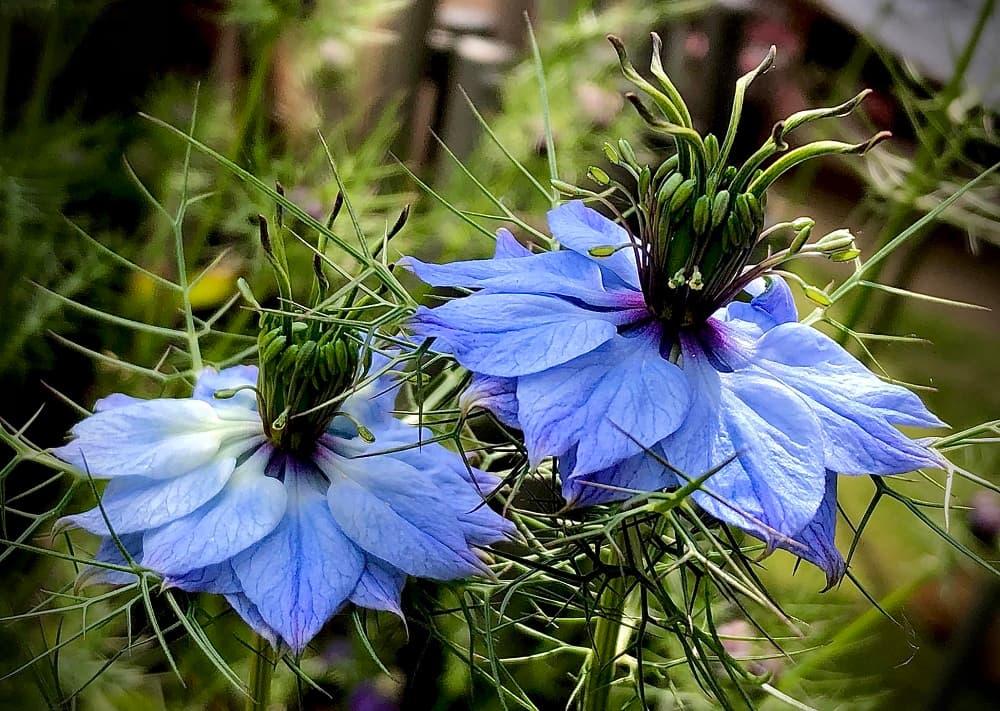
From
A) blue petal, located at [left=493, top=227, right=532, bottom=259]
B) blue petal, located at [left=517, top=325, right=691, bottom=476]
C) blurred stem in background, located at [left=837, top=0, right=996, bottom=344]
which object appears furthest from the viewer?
blurred stem in background, located at [left=837, top=0, right=996, bottom=344]

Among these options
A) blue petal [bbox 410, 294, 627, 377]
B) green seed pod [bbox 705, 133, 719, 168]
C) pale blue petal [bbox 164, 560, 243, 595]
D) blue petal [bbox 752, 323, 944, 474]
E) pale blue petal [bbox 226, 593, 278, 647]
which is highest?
green seed pod [bbox 705, 133, 719, 168]

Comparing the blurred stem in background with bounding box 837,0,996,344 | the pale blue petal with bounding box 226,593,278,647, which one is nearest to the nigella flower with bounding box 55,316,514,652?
the pale blue petal with bounding box 226,593,278,647

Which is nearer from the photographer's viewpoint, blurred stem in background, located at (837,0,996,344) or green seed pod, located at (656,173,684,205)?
green seed pod, located at (656,173,684,205)

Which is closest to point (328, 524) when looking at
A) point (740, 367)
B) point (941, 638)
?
point (740, 367)

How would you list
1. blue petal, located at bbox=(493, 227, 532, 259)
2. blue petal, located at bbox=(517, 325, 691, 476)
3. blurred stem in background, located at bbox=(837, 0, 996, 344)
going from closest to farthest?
1. blue petal, located at bbox=(517, 325, 691, 476)
2. blue petal, located at bbox=(493, 227, 532, 259)
3. blurred stem in background, located at bbox=(837, 0, 996, 344)

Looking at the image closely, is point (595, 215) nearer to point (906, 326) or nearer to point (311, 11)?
point (311, 11)

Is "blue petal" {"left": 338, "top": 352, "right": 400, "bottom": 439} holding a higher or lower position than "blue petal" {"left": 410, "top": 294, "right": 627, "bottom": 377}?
lower

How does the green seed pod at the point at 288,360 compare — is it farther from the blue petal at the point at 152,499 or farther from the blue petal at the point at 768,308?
the blue petal at the point at 768,308

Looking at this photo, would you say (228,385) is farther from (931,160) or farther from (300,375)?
(931,160)

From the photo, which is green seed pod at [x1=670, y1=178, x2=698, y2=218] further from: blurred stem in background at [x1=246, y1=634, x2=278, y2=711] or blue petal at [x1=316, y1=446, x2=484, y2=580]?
blurred stem in background at [x1=246, y1=634, x2=278, y2=711]
